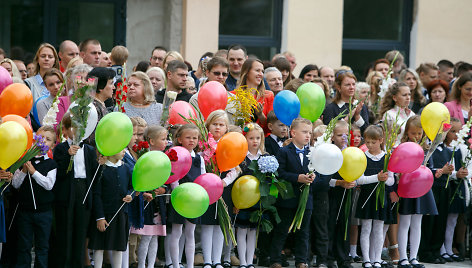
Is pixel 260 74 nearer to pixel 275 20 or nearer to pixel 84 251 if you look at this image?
pixel 84 251

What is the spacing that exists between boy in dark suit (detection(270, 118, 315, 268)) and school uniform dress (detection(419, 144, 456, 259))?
5.46 ft

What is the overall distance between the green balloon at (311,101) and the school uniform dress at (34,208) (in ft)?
8.49

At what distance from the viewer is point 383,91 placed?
33.2 ft

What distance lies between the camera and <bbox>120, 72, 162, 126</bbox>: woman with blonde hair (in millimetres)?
8719

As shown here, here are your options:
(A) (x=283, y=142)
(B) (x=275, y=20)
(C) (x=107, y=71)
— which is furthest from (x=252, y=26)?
(C) (x=107, y=71)

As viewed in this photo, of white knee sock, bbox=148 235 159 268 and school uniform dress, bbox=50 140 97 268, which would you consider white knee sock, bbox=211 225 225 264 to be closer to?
white knee sock, bbox=148 235 159 268

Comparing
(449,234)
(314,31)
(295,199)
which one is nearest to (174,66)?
(295,199)

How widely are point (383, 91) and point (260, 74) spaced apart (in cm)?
159

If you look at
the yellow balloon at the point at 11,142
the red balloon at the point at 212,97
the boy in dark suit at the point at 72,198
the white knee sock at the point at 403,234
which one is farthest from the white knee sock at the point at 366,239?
the yellow balloon at the point at 11,142

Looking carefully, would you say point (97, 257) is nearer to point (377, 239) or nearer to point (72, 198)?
point (72, 198)

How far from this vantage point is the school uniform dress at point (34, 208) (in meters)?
7.63

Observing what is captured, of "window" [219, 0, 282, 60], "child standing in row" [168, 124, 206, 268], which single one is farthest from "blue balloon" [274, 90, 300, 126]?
"window" [219, 0, 282, 60]

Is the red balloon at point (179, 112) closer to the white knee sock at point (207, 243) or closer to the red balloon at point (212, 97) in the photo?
the red balloon at point (212, 97)

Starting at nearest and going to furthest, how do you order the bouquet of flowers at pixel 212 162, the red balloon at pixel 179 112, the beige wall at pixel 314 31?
the bouquet of flowers at pixel 212 162 < the red balloon at pixel 179 112 < the beige wall at pixel 314 31
